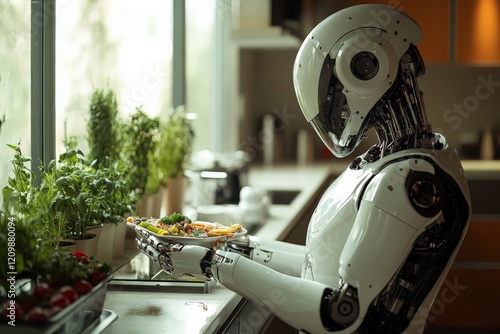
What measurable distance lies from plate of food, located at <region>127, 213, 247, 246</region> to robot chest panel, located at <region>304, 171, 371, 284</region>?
0.28 metres

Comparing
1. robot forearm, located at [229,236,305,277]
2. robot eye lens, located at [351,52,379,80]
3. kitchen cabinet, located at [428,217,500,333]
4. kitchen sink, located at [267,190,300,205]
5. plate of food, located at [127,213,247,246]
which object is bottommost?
kitchen cabinet, located at [428,217,500,333]

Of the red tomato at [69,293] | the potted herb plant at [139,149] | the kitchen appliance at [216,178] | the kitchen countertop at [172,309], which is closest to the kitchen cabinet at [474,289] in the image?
the kitchen appliance at [216,178]

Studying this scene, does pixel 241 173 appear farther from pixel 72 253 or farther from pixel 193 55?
pixel 72 253

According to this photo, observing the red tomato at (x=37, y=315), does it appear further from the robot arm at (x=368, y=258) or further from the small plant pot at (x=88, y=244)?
the small plant pot at (x=88, y=244)

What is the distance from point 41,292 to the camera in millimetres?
1251

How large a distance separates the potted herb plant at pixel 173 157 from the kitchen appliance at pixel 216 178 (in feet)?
0.54

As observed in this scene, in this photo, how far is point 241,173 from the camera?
3.64 m

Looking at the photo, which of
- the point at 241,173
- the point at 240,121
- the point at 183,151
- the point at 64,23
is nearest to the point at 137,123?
the point at 64,23

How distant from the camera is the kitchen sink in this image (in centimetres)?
384

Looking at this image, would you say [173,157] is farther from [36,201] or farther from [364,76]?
[364,76]

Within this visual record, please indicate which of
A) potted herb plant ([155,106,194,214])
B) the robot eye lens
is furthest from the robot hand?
potted herb plant ([155,106,194,214])

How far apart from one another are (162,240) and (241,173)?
1.89 m

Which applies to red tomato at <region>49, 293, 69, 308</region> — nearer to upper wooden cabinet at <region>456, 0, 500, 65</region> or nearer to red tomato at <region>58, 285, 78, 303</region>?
red tomato at <region>58, 285, 78, 303</region>

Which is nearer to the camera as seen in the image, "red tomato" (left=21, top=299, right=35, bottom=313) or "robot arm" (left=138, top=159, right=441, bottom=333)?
"red tomato" (left=21, top=299, right=35, bottom=313)
